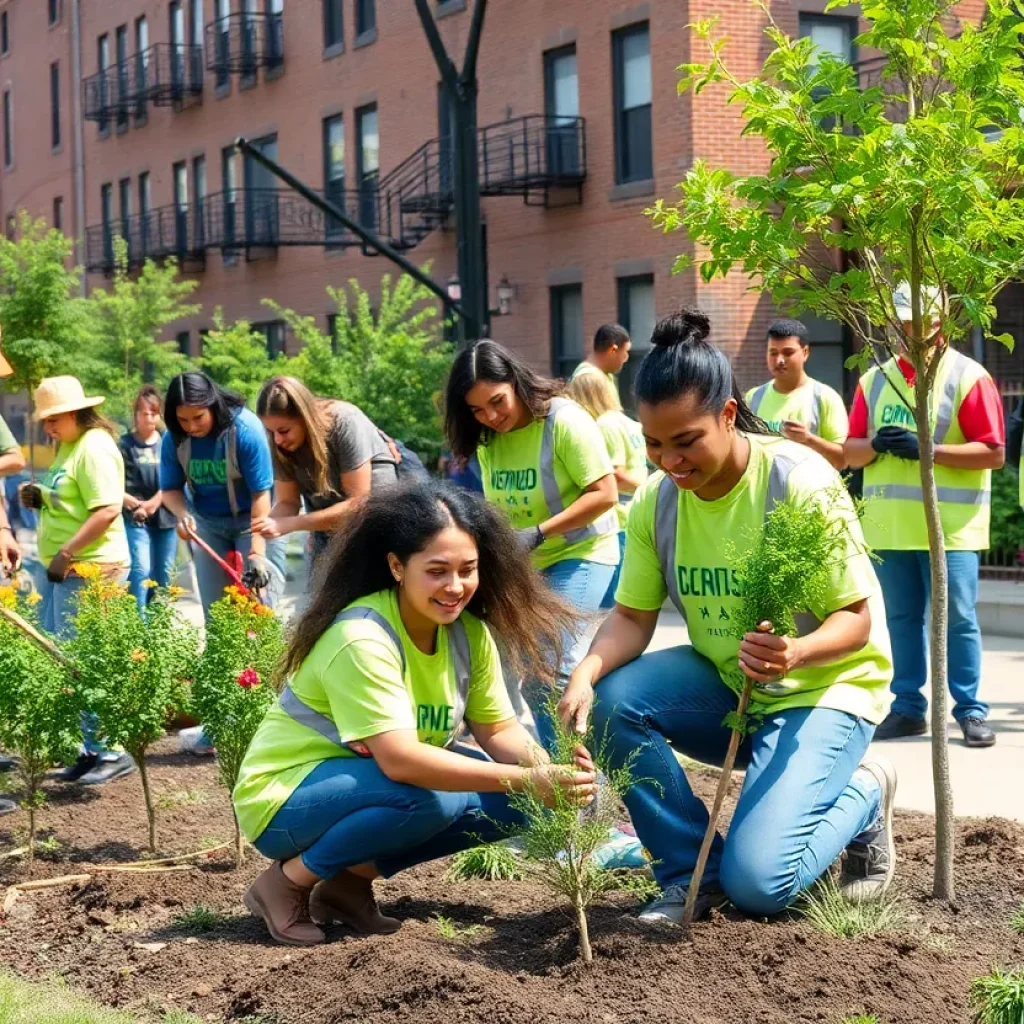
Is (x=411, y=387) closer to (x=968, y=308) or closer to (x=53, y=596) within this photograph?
(x=53, y=596)

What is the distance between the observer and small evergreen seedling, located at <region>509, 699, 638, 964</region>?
416 centimetres

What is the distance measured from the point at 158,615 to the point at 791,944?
2.82m

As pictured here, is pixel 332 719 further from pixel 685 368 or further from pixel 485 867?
pixel 685 368

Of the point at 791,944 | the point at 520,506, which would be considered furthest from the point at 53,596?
the point at 791,944

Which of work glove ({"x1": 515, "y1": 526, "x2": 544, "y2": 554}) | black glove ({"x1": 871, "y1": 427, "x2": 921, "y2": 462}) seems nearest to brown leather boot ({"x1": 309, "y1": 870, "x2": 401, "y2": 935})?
work glove ({"x1": 515, "y1": 526, "x2": 544, "y2": 554})

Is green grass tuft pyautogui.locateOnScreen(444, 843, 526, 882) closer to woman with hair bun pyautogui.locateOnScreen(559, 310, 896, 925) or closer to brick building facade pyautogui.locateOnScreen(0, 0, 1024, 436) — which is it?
woman with hair bun pyautogui.locateOnScreen(559, 310, 896, 925)

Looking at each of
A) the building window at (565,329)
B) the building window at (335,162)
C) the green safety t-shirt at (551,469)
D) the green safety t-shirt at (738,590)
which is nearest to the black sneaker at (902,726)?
the green safety t-shirt at (551,469)

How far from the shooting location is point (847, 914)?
4.41 meters

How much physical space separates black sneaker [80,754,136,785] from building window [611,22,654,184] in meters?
16.4

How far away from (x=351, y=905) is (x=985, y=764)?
3625 mm

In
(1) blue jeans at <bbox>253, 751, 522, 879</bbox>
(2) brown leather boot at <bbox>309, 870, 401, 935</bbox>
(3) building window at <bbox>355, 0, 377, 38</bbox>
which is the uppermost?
(3) building window at <bbox>355, 0, 377, 38</bbox>

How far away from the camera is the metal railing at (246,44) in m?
32.0

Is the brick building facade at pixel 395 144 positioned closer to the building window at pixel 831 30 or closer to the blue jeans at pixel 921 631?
the building window at pixel 831 30

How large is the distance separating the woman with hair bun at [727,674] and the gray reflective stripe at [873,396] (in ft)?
11.0
